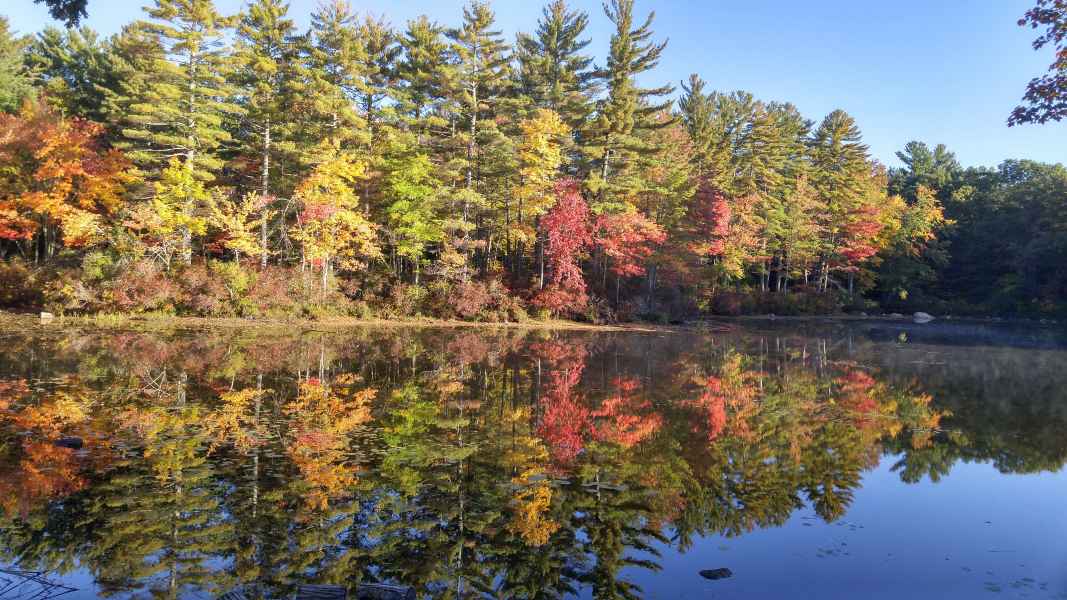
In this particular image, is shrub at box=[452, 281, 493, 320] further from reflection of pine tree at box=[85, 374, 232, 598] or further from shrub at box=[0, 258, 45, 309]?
reflection of pine tree at box=[85, 374, 232, 598]

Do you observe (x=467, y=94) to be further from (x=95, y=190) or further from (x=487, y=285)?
(x=95, y=190)

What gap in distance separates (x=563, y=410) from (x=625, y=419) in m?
1.25

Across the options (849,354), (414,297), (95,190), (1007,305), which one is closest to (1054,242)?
(1007,305)

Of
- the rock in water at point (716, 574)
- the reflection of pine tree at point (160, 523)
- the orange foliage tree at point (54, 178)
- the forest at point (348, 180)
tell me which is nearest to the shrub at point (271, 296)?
the forest at point (348, 180)

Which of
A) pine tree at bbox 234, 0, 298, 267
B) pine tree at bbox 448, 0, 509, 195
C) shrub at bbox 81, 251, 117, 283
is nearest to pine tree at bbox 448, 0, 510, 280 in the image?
pine tree at bbox 448, 0, 509, 195

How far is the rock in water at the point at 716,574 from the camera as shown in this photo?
5.82m

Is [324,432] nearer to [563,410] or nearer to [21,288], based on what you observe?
[563,410]

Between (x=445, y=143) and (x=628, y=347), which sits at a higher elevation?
(x=445, y=143)

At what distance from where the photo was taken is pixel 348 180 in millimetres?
31000

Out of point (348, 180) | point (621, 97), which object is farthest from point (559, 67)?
point (348, 180)

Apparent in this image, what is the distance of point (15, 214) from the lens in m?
28.3

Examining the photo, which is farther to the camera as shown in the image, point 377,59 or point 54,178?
point 377,59

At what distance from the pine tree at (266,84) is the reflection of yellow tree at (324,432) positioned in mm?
19316

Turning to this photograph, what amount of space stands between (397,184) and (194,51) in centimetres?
1073
